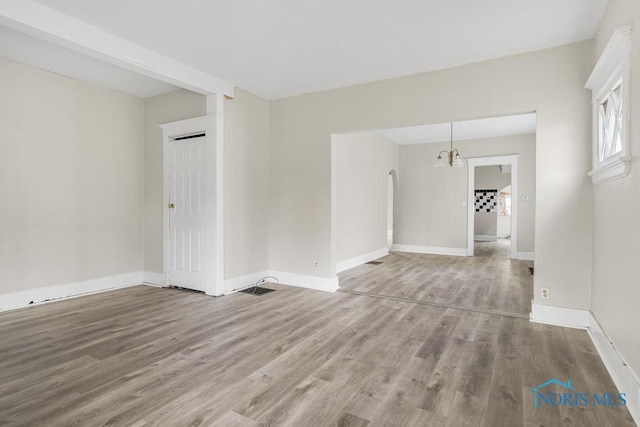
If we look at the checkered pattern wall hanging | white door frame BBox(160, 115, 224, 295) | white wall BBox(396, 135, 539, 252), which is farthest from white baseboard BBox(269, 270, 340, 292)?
the checkered pattern wall hanging

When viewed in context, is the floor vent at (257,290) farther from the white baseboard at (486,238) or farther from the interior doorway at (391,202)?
the white baseboard at (486,238)

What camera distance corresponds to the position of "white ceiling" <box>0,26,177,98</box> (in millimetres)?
3248

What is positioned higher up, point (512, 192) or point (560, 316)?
point (512, 192)

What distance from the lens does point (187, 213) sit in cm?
450

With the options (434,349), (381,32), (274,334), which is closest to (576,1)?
(381,32)

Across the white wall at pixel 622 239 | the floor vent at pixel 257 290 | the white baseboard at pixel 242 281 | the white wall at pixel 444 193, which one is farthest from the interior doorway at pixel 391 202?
the white wall at pixel 622 239

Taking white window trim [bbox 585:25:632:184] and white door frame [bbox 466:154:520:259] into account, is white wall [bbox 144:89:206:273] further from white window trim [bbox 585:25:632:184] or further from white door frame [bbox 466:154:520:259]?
white door frame [bbox 466:154:520:259]

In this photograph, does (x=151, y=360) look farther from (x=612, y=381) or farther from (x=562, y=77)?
(x=562, y=77)

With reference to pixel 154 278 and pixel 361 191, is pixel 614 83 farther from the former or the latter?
pixel 154 278

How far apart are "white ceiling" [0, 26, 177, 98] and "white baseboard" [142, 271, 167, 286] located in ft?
8.62

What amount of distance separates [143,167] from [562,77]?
540cm

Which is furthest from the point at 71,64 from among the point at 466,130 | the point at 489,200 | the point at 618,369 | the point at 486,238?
the point at 489,200

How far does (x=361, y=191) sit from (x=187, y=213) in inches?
137

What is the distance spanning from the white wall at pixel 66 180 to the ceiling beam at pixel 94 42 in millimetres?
1409
